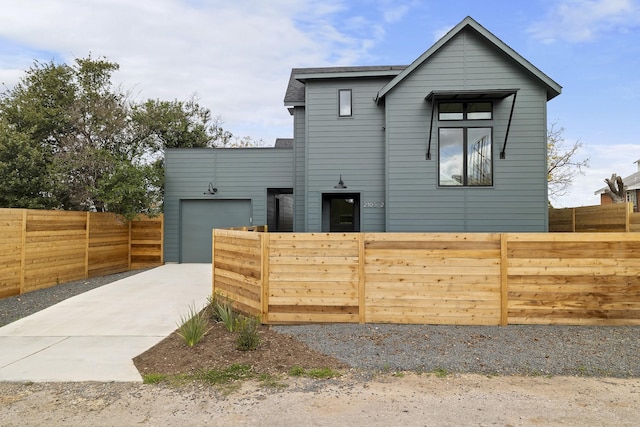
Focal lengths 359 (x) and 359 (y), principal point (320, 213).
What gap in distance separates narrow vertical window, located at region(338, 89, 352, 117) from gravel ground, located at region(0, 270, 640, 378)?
25.3ft

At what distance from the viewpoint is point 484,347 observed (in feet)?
16.3

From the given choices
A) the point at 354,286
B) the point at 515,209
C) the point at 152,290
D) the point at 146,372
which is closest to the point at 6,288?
the point at 152,290

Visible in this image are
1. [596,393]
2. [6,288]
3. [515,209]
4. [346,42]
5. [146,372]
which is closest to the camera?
[596,393]

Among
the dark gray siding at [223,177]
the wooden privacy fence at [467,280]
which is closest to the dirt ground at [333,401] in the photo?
the wooden privacy fence at [467,280]

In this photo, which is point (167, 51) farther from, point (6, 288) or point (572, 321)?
point (572, 321)

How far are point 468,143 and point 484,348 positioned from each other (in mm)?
7107

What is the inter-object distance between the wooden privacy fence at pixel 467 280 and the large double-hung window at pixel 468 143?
16.2 feet

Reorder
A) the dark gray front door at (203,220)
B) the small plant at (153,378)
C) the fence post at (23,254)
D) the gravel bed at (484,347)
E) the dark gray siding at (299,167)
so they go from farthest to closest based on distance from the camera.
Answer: the dark gray front door at (203,220) → the dark gray siding at (299,167) → the fence post at (23,254) → the gravel bed at (484,347) → the small plant at (153,378)

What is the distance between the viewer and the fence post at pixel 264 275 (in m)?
5.98

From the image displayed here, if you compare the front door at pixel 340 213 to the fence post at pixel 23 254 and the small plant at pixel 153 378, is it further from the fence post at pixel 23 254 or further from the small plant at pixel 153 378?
the small plant at pixel 153 378

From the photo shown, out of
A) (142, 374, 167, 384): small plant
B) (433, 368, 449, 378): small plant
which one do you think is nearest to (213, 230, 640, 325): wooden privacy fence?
(433, 368, 449, 378): small plant

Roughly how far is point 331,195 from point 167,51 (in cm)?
1153

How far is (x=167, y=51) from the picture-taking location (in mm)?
17047

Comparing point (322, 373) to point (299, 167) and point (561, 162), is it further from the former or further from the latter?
point (561, 162)
